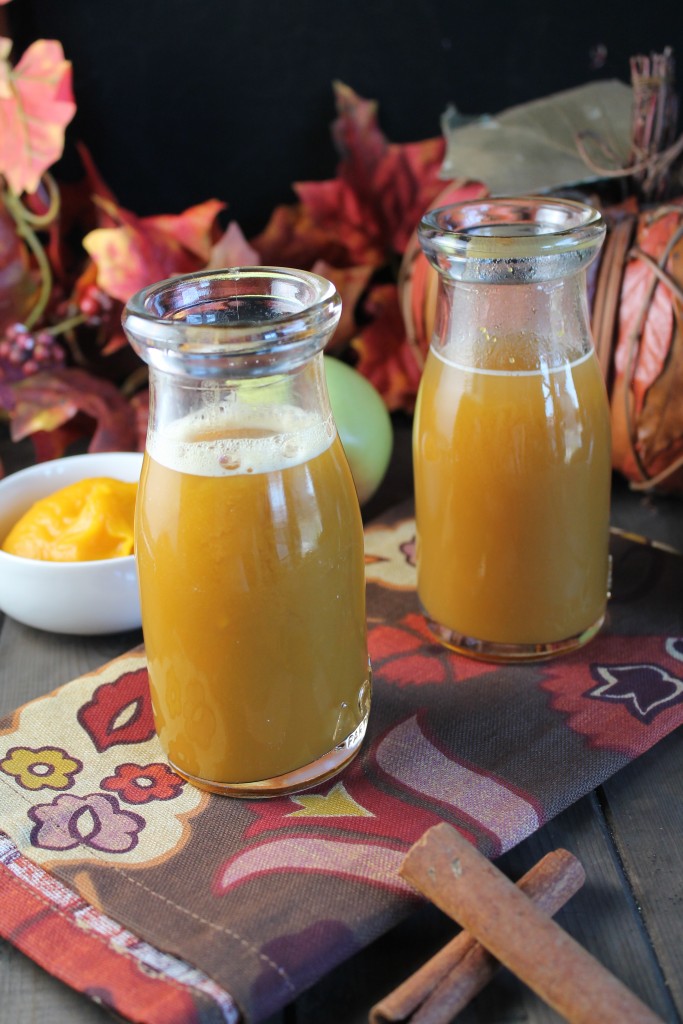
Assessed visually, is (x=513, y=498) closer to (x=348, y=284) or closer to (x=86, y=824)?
(x=86, y=824)

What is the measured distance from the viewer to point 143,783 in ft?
2.43

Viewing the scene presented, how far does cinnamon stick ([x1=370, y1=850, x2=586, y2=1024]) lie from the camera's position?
1.86 ft

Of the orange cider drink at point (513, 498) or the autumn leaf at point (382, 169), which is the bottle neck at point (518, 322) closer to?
the orange cider drink at point (513, 498)

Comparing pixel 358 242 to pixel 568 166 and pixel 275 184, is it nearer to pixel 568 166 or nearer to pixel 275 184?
pixel 275 184

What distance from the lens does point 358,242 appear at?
1.38 meters

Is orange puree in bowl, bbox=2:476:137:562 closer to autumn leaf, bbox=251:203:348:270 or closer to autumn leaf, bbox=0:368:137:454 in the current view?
autumn leaf, bbox=0:368:137:454

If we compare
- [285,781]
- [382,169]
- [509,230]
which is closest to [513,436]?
[509,230]

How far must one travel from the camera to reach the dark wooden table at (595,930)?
0.60 meters

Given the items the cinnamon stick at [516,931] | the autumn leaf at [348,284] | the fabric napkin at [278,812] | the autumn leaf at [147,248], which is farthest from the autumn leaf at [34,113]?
the cinnamon stick at [516,931]

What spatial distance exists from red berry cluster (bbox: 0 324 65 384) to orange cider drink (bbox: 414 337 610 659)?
1.74 ft

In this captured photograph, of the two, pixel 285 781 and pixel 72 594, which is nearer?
pixel 285 781

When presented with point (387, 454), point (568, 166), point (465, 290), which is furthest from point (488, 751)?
point (568, 166)

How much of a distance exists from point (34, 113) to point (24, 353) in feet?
0.83

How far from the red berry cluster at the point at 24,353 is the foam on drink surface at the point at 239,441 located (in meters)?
→ 0.57
